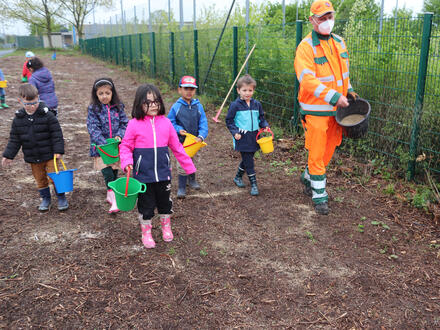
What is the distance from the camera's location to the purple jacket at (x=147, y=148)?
→ 3.47 meters

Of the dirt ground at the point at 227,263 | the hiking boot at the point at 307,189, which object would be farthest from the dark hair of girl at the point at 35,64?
the hiking boot at the point at 307,189

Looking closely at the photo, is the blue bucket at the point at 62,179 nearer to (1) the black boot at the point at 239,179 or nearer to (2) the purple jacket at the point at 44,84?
(1) the black boot at the point at 239,179

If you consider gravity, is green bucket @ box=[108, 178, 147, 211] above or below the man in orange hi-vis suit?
below

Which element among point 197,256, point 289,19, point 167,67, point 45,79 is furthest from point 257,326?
point 289,19

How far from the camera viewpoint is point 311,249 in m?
3.71

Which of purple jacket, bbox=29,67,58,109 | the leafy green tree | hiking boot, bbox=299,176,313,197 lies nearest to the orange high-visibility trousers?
hiking boot, bbox=299,176,313,197

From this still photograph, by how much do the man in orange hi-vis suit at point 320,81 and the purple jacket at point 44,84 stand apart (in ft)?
14.1

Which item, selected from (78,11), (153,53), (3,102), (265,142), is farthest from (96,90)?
(78,11)

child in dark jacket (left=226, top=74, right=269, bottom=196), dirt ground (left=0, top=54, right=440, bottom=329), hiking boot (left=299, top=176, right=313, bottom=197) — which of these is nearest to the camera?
dirt ground (left=0, top=54, right=440, bottom=329)

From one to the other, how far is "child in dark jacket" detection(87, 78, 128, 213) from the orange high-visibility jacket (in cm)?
197

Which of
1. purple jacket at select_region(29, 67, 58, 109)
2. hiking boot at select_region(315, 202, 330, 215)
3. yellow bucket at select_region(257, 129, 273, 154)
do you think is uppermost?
purple jacket at select_region(29, 67, 58, 109)

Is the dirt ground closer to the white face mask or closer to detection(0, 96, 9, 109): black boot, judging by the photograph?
the white face mask

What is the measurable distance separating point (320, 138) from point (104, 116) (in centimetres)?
231

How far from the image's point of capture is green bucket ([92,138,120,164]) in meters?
3.99
